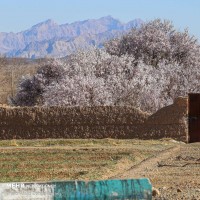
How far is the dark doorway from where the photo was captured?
32.3m

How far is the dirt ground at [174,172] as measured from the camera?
45.6 ft

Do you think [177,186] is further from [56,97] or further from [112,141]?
[56,97]

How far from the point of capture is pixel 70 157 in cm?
2677

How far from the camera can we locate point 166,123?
110ft

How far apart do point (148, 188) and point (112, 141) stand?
1967cm

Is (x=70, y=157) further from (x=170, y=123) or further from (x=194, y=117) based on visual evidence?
(x=170, y=123)

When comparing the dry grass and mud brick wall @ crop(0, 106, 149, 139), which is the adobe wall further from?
the dry grass

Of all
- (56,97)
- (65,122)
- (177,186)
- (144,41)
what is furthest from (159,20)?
(177,186)

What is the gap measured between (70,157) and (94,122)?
7193 millimetres

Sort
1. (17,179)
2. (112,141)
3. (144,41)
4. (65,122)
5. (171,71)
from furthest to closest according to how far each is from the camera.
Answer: (144,41) < (171,71) < (65,122) < (112,141) < (17,179)

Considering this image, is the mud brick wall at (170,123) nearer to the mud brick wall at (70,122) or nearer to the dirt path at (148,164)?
the mud brick wall at (70,122)

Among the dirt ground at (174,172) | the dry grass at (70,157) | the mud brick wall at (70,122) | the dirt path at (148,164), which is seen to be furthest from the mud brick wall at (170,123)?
the dirt path at (148,164)

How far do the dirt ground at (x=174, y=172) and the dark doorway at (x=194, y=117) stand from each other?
3.50m

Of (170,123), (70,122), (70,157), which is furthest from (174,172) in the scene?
(70,122)
